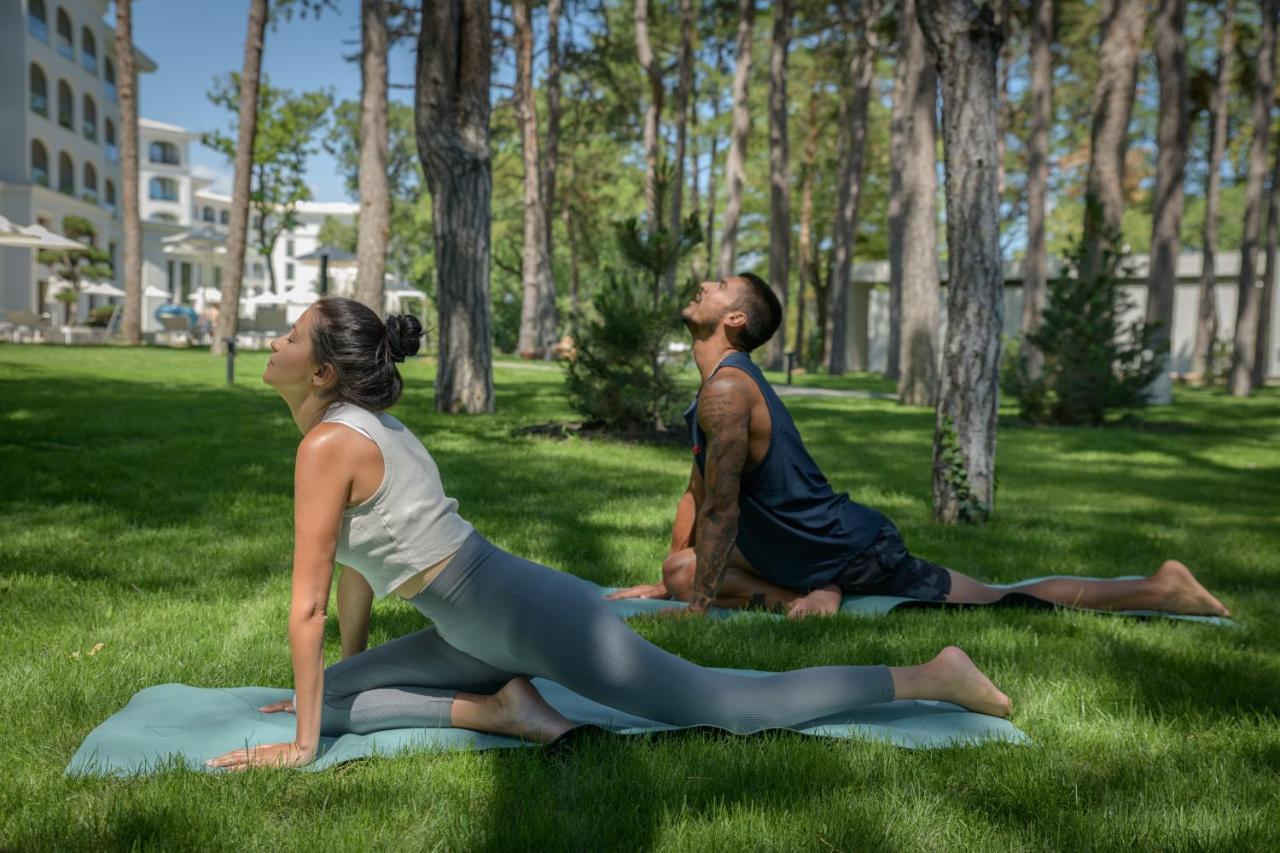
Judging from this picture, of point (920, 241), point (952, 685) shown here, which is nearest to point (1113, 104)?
point (920, 241)

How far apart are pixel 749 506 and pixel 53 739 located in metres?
2.91

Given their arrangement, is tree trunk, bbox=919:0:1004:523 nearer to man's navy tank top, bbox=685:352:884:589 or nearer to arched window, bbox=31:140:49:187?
man's navy tank top, bbox=685:352:884:589

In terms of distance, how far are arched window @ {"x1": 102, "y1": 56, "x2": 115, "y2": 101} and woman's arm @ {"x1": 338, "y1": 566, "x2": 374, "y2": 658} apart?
52773 millimetres

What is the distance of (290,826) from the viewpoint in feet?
8.84

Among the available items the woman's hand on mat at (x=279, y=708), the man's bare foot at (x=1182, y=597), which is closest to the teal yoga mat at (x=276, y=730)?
the woman's hand on mat at (x=279, y=708)

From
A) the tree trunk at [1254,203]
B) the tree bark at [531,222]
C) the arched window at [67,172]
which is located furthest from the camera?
the arched window at [67,172]

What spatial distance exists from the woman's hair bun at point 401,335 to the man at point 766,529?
1848 millimetres

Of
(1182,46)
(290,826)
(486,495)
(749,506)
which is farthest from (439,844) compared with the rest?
(1182,46)

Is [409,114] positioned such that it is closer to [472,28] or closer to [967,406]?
[472,28]

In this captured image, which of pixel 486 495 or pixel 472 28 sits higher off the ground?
pixel 472 28

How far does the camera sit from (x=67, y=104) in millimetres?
45219

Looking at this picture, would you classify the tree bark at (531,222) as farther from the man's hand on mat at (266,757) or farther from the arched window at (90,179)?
the man's hand on mat at (266,757)

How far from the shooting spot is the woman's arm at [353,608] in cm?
356

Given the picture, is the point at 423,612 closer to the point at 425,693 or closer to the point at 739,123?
the point at 425,693
